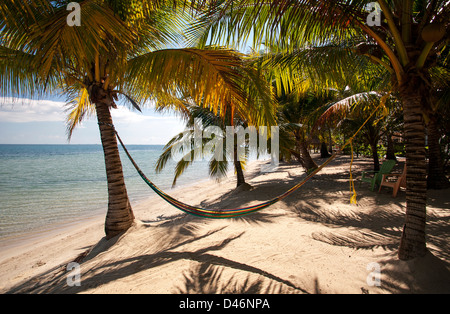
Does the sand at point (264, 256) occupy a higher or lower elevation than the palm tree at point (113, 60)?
lower

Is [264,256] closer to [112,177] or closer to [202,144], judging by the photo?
[112,177]

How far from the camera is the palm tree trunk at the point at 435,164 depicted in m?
6.06

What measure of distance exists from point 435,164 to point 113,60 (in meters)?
7.71

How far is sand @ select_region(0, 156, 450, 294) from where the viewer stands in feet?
7.60

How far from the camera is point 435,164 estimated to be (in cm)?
607

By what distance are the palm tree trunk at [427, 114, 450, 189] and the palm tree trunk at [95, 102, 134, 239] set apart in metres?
7.50

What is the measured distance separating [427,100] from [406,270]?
1856mm

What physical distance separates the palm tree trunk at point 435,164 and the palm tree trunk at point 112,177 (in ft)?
24.6

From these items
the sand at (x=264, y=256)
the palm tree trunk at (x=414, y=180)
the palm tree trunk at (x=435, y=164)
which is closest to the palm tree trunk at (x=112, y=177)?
the sand at (x=264, y=256)

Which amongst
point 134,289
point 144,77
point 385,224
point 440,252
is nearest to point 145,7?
point 144,77
